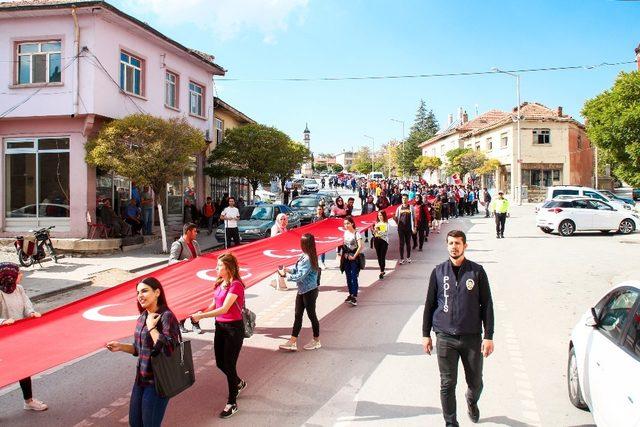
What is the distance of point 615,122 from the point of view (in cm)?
1744

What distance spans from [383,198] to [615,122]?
11076 mm

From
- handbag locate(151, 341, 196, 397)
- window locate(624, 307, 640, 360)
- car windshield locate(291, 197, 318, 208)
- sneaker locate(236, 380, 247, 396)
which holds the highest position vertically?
car windshield locate(291, 197, 318, 208)

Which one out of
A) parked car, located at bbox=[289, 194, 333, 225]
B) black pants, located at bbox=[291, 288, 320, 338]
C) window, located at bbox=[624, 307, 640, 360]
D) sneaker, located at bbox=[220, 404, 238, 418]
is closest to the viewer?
window, located at bbox=[624, 307, 640, 360]

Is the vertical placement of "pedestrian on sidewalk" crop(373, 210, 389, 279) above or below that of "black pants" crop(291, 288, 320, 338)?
above

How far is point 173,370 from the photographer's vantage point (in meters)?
4.56

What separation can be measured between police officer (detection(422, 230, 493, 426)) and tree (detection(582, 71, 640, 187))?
46.6ft

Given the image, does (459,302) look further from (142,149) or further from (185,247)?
(142,149)

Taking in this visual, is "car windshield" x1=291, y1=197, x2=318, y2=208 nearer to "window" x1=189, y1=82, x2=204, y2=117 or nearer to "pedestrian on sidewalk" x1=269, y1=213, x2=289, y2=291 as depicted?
"window" x1=189, y1=82, x2=204, y2=117

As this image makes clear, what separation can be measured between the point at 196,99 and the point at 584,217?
736 inches

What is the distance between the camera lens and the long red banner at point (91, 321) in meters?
4.83

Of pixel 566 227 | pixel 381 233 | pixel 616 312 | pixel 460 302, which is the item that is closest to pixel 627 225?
pixel 566 227

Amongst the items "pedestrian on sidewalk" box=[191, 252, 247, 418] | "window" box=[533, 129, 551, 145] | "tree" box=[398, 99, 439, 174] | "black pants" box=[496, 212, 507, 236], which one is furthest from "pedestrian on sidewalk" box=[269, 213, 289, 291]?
"tree" box=[398, 99, 439, 174]

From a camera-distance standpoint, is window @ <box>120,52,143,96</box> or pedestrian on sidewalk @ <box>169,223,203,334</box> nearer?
pedestrian on sidewalk @ <box>169,223,203,334</box>

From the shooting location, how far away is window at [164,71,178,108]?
918 inches
